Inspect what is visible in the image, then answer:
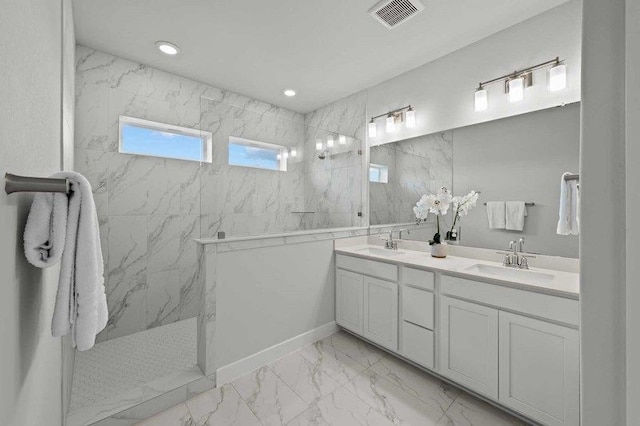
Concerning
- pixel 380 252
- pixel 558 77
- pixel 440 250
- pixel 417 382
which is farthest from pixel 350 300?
pixel 558 77

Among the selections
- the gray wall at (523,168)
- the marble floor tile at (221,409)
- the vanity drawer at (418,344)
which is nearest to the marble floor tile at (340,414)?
the marble floor tile at (221,409)

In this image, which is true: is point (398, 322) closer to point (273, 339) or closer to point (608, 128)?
point (273, 339)

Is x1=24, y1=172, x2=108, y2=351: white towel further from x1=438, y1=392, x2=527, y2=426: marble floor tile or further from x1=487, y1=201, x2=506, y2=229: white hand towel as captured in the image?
x1=487, y1=201, x2=506, y2=229: white hand towel

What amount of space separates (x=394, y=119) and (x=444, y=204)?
1079mm

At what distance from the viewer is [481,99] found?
2.19 m

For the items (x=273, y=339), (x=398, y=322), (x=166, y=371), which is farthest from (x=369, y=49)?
(x=166, y=371)

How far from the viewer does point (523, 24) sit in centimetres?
201

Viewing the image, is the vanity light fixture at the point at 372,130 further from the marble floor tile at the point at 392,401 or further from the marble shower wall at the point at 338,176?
the marble floor tile at the point at 392,401

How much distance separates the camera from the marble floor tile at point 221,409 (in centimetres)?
165

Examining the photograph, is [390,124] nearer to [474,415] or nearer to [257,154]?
[257,154]

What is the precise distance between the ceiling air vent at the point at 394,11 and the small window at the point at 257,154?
132 centimetres

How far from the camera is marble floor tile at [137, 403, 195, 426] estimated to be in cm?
163

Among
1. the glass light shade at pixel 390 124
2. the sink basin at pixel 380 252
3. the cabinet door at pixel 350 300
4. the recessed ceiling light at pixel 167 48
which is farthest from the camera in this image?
the glass light shade at pixel 390 124

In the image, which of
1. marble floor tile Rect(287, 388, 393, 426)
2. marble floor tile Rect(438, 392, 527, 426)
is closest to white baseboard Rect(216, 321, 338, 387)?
marble floor tile Rect(287, 388, 393, 426)
